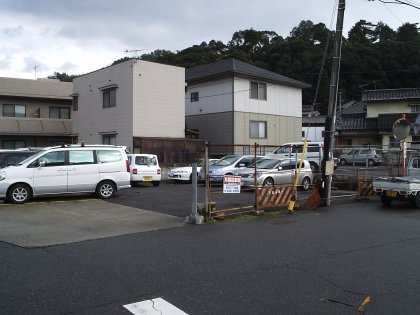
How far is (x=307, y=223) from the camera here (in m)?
10.5

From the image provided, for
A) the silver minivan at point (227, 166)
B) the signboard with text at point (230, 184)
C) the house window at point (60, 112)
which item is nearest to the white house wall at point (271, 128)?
the silver minivan at point (227, 166)

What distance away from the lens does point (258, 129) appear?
3219cm

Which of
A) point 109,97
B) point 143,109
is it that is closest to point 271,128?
point 143,109

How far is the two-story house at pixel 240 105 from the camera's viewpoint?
30641 mm

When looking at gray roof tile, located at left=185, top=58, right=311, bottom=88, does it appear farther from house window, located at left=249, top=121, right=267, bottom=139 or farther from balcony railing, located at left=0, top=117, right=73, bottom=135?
balcony railing, located at left=0, top=117, right=73, bottom=135

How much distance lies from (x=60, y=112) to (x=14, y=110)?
3.61 metres

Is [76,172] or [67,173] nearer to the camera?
[67,173]

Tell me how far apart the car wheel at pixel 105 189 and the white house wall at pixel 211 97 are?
54.7 feet

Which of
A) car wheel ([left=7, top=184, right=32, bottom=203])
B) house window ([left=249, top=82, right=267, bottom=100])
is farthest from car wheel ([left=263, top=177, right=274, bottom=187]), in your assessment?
house window ([left=249, top=82, right=267, bottom=100])

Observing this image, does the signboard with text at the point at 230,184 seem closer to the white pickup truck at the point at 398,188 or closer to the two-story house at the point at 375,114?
the white pickup truck at the point at 398,188

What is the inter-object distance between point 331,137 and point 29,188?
392 inches

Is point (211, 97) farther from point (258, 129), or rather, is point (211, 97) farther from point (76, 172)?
point (76, 172)

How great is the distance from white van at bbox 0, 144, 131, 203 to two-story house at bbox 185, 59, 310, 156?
15749 millimetres

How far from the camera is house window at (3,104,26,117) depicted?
3259 centimetres
